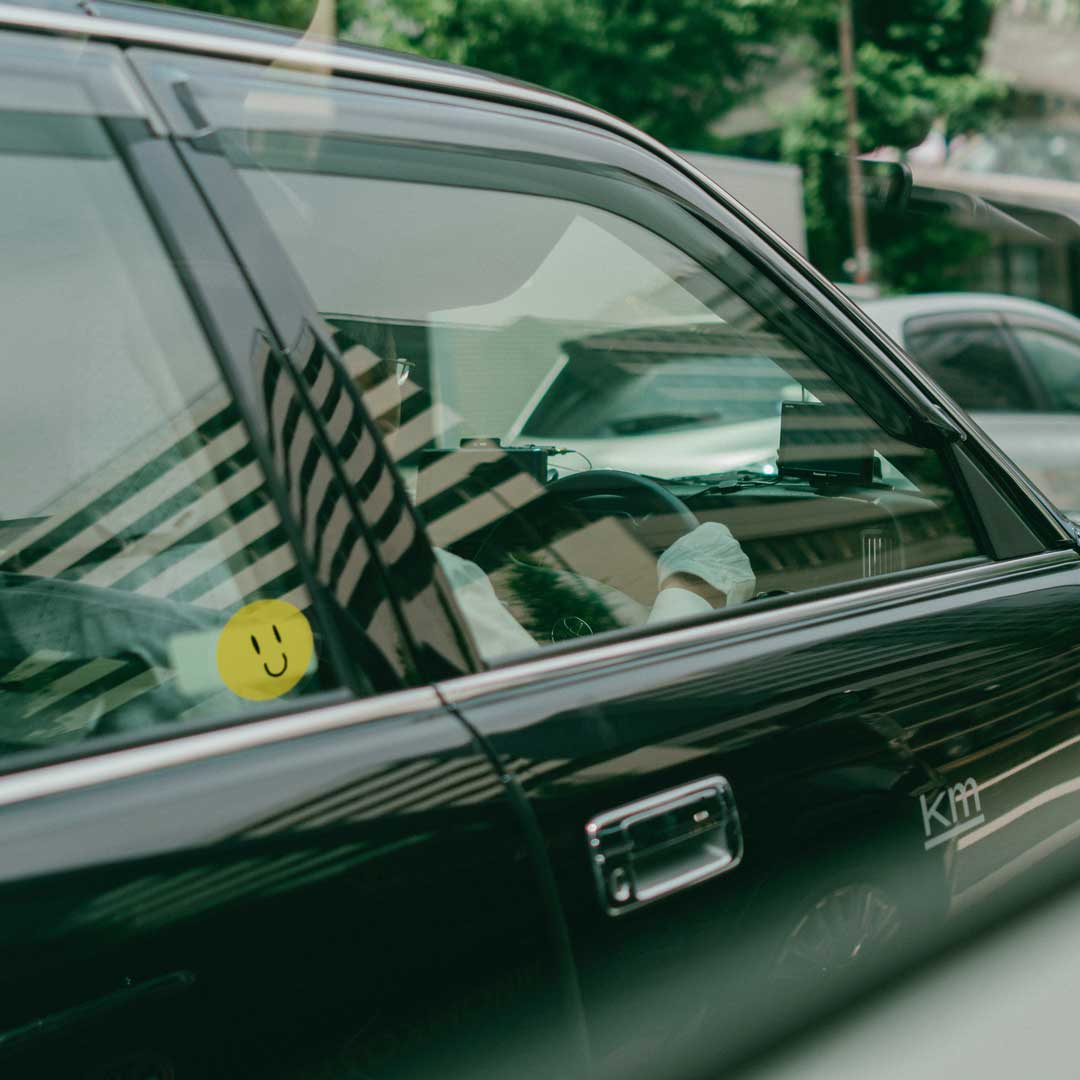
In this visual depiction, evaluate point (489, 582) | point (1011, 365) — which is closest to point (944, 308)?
point (1011, 365)

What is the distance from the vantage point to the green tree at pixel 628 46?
749 inches

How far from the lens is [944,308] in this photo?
20.5ft

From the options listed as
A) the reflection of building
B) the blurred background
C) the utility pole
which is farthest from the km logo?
the reflection of building

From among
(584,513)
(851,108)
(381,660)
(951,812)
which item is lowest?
(851,108)

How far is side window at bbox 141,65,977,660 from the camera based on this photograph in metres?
1.35

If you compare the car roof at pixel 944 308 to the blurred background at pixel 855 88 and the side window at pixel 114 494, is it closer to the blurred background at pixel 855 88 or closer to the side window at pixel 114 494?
the side window at pixel 114 494

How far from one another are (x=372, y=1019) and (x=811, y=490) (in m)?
1.17

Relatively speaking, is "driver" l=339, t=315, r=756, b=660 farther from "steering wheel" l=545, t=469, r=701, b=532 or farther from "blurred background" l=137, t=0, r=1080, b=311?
"blurred background" l=137, t=0, r=1080, b=311

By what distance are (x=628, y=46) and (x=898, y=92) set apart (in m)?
6.53

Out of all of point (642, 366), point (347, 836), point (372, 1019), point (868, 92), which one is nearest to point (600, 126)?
point (347, 836)

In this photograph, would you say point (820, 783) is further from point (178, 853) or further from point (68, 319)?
point (68, 319)

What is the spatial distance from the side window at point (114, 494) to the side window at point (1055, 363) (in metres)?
5.87

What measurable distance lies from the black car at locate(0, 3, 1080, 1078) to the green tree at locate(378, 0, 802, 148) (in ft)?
59.5

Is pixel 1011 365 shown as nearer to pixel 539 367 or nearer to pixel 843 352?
pixel 539 367
